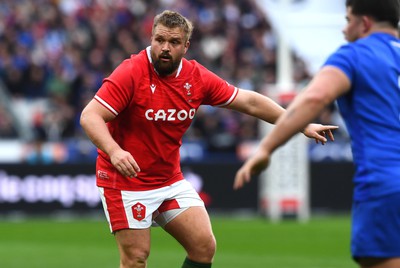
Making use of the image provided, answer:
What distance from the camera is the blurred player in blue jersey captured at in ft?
15.8

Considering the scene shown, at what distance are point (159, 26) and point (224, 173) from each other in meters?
13.4

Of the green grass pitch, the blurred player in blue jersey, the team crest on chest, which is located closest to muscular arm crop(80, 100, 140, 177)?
the team crest on chest

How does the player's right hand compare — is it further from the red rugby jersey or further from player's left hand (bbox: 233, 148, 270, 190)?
player's left hand (bbox: 233, 148, 270, 190)

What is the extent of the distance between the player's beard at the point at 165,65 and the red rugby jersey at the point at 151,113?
2.2 inches

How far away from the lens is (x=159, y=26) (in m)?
7.04

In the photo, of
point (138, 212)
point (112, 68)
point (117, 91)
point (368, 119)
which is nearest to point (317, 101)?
point (368, 119)

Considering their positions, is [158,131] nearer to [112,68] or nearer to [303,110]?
[303,110]

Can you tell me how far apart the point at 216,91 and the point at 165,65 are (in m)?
0.57

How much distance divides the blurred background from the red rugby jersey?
12021 millimetres

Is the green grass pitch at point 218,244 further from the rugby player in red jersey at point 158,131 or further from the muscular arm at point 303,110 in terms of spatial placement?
the muscular arm at point 303,110

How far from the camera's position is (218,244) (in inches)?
595

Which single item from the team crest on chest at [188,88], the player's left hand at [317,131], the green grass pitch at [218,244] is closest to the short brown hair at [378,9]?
the player's left hand at [317,131]

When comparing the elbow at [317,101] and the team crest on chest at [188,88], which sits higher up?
the elbow at [317,101]

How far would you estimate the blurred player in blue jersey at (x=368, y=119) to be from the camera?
190 inches
